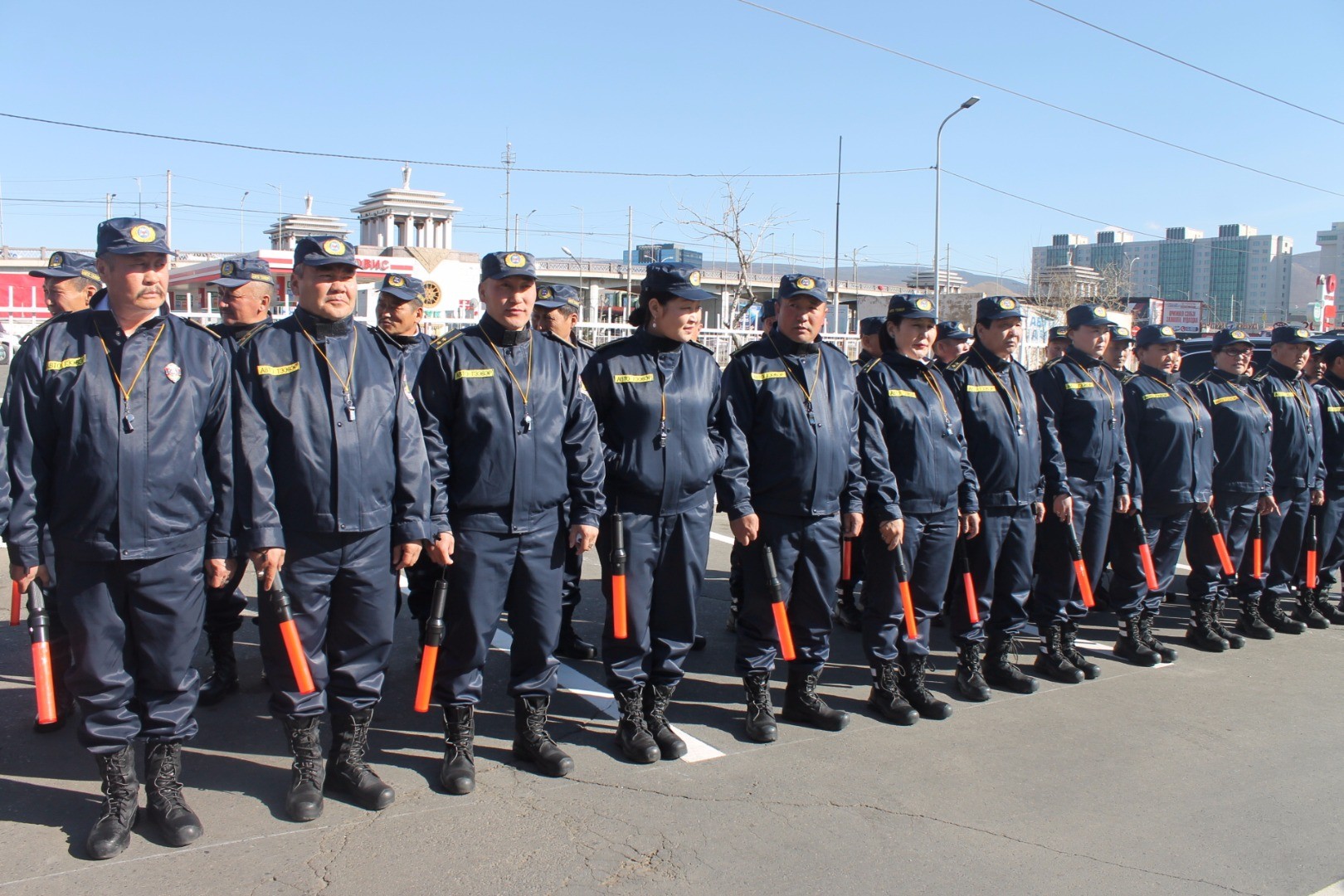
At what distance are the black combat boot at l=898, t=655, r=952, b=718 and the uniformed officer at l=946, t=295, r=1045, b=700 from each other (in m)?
0.38

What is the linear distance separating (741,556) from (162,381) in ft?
8.90

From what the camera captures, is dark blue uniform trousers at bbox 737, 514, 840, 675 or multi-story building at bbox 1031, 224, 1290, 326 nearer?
dark blue uniform trousers at bbox 737, 514, 840, 675

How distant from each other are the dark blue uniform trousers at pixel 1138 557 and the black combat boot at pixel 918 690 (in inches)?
68.7

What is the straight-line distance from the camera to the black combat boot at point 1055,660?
229 inches

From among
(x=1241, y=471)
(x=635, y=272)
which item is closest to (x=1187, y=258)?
(x=635, y=272)

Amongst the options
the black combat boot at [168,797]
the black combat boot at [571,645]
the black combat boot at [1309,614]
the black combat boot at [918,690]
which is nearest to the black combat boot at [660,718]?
the black combat boot at [918,690]

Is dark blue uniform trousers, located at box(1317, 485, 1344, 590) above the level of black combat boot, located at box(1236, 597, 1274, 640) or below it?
above

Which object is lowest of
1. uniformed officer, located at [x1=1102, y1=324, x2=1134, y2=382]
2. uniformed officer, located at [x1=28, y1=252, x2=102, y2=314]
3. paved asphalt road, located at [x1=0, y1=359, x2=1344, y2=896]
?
paved asphalt road, located at [x1=0, y1=359, x2=1344, y2=896]

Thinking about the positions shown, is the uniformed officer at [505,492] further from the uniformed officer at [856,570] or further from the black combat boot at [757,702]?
the uniformed officer at [856,570]

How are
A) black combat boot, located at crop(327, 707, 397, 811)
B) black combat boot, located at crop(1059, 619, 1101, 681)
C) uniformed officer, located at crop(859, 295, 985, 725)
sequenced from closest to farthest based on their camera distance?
black combat boot, located at crop(327, 707, 397, 811), uniformed officer, located at crop(859, 295, 985, 725), black combat boot, located at crop(1059, 619, 1101, 681)

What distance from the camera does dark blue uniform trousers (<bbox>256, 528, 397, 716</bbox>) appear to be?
3.93m

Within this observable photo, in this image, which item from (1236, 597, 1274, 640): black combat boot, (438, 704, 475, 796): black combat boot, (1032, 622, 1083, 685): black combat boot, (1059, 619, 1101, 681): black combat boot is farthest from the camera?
(1236, 597, 1274, 640): black combat boot

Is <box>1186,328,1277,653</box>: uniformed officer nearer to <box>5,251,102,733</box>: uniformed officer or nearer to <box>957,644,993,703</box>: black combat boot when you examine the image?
<box>957,644,993,703</box>: black combat boot

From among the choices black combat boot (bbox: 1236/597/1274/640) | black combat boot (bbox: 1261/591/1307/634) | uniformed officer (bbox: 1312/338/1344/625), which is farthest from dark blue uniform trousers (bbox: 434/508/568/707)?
uniformed officer (bbox: 1312/338/1344/625)
